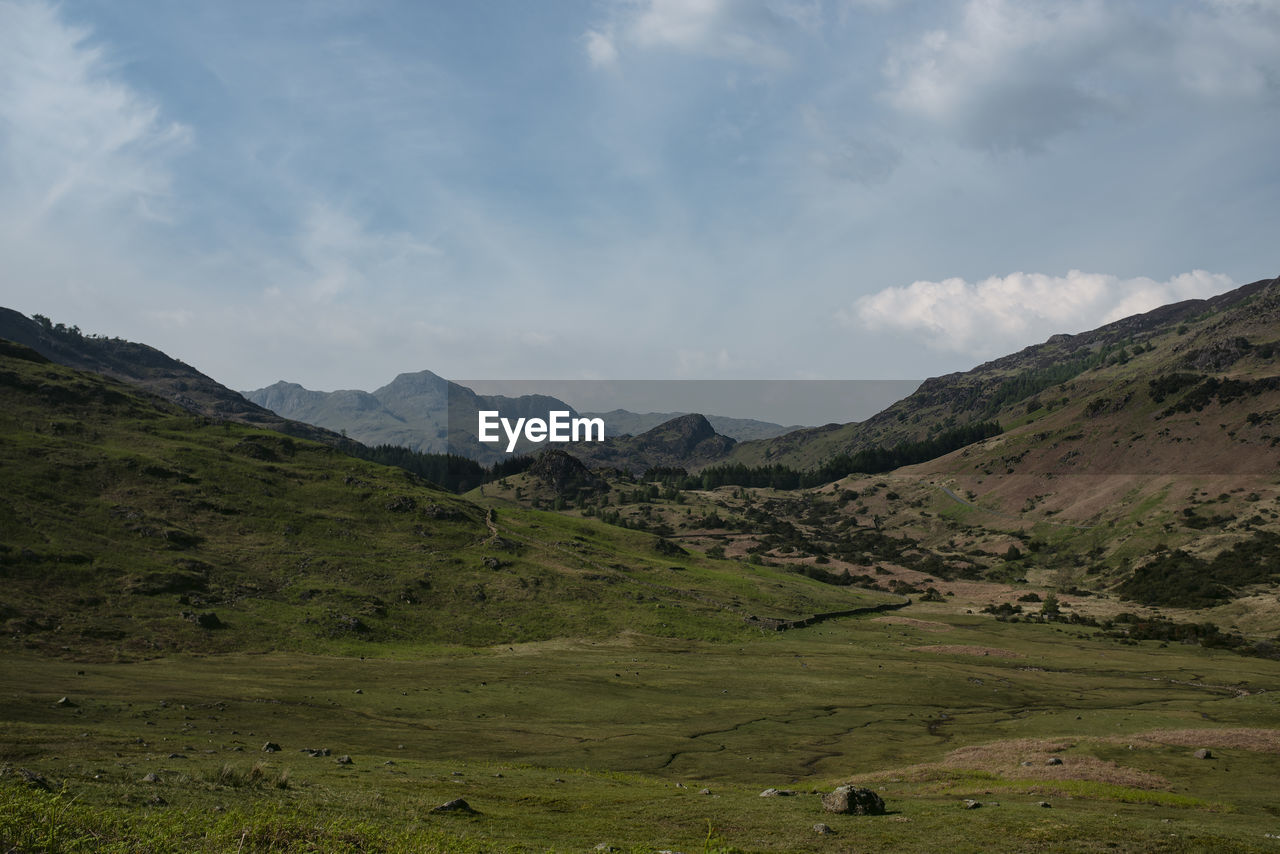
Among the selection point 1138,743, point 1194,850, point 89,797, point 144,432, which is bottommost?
point 1138,743

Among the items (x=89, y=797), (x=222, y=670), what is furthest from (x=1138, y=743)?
(x=222, y=670)

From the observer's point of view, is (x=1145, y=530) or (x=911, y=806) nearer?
(x=911, y=806)

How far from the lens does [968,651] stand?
9194 cm

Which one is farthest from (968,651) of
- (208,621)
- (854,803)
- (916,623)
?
(208,621)

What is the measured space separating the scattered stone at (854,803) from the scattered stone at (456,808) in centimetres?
1184

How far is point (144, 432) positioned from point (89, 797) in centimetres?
12809

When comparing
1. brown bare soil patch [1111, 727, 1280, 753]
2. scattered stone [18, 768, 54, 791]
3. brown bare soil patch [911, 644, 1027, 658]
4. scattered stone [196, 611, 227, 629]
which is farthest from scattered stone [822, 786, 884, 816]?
brown bare soil patch [911, 644, 1027, 658]

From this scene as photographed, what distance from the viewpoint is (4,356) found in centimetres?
13362

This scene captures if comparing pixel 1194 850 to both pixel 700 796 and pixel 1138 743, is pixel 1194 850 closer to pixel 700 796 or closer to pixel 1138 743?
pixel 700 796

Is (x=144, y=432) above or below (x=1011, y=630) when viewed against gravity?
above

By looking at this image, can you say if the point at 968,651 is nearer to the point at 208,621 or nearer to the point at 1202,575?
the point at 1202,575

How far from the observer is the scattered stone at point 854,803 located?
23.6m

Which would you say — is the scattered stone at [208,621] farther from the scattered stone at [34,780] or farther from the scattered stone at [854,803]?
the scattered stone at [854,803]

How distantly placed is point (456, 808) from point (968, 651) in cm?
8688
